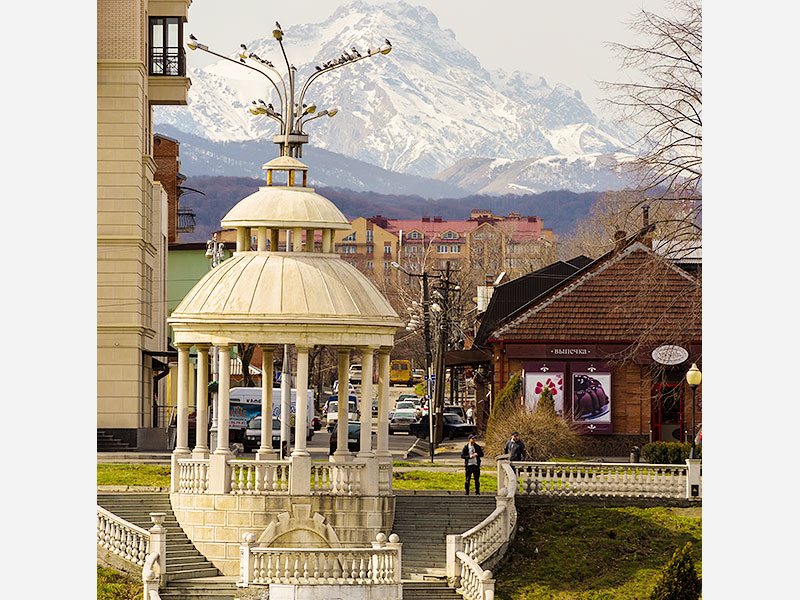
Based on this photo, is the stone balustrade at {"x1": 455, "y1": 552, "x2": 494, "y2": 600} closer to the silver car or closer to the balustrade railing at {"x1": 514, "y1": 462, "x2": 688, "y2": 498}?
the balustrade railing at {"x1": 514, "y1": 462, "x2": 688, "y2": 498}

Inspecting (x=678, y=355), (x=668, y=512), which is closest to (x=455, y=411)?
(x=678, y=355)

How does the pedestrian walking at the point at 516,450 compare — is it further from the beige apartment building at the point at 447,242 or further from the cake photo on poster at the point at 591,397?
the beige apartment building at the point at 447,242

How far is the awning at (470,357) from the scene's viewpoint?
169ft

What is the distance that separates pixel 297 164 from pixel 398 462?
39.4ft

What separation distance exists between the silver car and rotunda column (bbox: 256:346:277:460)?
26782 mm

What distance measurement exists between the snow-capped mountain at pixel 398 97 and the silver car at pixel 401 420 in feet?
31.2

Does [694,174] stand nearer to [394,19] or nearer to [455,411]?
[394,19]

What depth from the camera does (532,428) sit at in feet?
125

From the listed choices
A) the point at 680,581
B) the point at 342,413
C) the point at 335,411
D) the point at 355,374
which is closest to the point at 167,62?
the point at 335,411

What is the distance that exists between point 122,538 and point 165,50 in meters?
22.6

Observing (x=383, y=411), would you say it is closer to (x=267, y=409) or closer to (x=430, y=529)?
(x=267, y=409)

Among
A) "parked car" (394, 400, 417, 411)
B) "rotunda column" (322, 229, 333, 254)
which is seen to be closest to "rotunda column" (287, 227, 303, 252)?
"rotunda column" (322, 229, 333, 254)

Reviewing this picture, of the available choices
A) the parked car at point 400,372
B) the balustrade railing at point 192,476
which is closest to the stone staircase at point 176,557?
the balustrade railing at point 192,476

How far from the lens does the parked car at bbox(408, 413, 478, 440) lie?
51844 millimetres
